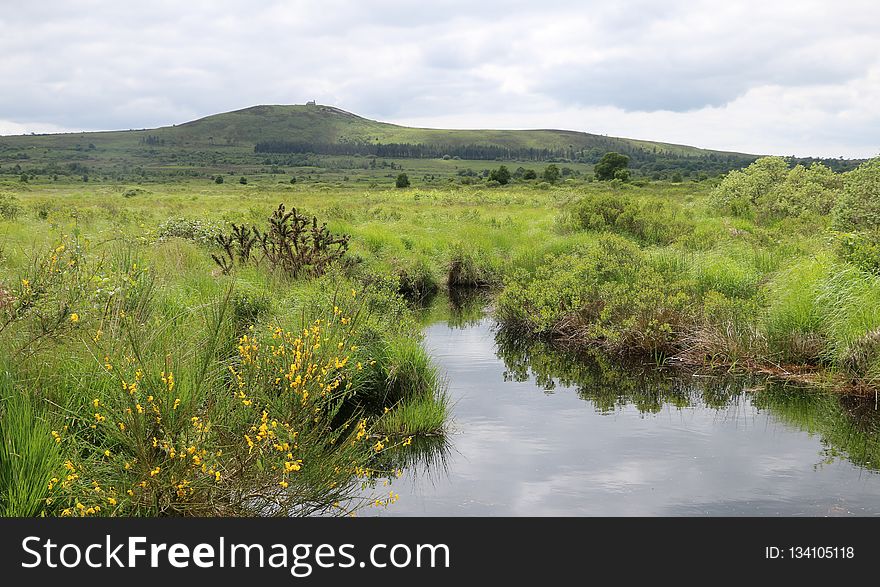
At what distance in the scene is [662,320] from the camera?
1455 centimetres

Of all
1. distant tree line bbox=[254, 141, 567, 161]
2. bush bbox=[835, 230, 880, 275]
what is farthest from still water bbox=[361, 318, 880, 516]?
distant tree line bbox=[254, 141, 567, 161]

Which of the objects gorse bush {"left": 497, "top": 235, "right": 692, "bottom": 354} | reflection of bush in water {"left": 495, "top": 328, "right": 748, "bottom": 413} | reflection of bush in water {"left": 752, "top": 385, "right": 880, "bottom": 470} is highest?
gorse bush {"left": 497, "top": 235, "right": 692, "bottom": 354}

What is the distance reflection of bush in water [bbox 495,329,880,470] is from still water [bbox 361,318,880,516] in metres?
0.03

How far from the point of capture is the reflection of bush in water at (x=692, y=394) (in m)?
10.1

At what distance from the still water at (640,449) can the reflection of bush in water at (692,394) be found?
3 centimetres

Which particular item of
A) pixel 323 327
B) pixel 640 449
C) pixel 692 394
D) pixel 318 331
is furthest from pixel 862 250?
pixel 318 331

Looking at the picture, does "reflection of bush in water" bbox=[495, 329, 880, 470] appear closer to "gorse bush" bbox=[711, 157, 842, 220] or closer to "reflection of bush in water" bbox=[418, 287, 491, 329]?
"reflection of bush in water" bbox=[418, 287, 491, 329]

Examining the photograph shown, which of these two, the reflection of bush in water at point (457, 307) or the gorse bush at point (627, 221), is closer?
the reflection of bush in water at point (457, 307)

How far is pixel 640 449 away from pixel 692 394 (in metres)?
2.90

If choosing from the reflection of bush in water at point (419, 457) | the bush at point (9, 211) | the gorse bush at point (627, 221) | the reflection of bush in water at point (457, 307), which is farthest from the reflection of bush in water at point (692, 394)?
the bush at point (9, 211)

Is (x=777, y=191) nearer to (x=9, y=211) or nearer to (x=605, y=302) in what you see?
(x=605, y=302)

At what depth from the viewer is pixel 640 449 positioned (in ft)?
32.4

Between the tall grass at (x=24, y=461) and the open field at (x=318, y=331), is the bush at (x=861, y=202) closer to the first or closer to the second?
the open field at (x=318, y=331)

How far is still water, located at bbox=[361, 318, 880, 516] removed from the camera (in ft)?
26.8
